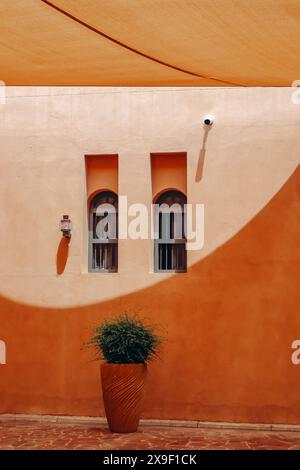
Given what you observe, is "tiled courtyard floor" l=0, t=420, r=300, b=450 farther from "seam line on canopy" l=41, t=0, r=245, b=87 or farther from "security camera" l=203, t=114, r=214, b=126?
"security camera" l=203, t=114, r=214, b=126

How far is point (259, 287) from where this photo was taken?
10.9 meters

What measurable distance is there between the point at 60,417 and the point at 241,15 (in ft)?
25.5

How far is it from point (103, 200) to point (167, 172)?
1.21 m

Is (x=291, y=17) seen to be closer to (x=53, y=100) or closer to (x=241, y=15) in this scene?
(x=241, y=15)

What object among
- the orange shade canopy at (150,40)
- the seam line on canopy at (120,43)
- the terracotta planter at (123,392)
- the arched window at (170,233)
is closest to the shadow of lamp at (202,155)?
the arched window at (170,233)

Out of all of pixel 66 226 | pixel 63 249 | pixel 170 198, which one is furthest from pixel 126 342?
pixel 170 198

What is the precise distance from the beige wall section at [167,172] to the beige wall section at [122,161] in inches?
8.7

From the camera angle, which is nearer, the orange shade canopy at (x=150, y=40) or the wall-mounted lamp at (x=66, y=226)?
the orange shade canopy at (x=150, y=40)

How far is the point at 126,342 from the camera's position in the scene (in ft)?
32.5

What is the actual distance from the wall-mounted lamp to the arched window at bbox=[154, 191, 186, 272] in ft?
4.71

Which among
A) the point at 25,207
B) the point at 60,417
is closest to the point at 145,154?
the point at 25,207

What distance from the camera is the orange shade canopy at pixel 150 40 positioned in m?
5.43

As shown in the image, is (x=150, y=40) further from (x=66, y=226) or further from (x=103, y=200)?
(x=103, y=200)

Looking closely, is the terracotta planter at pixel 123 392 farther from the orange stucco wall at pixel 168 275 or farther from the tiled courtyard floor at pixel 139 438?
the orange stucco wall at pixel 168 275
